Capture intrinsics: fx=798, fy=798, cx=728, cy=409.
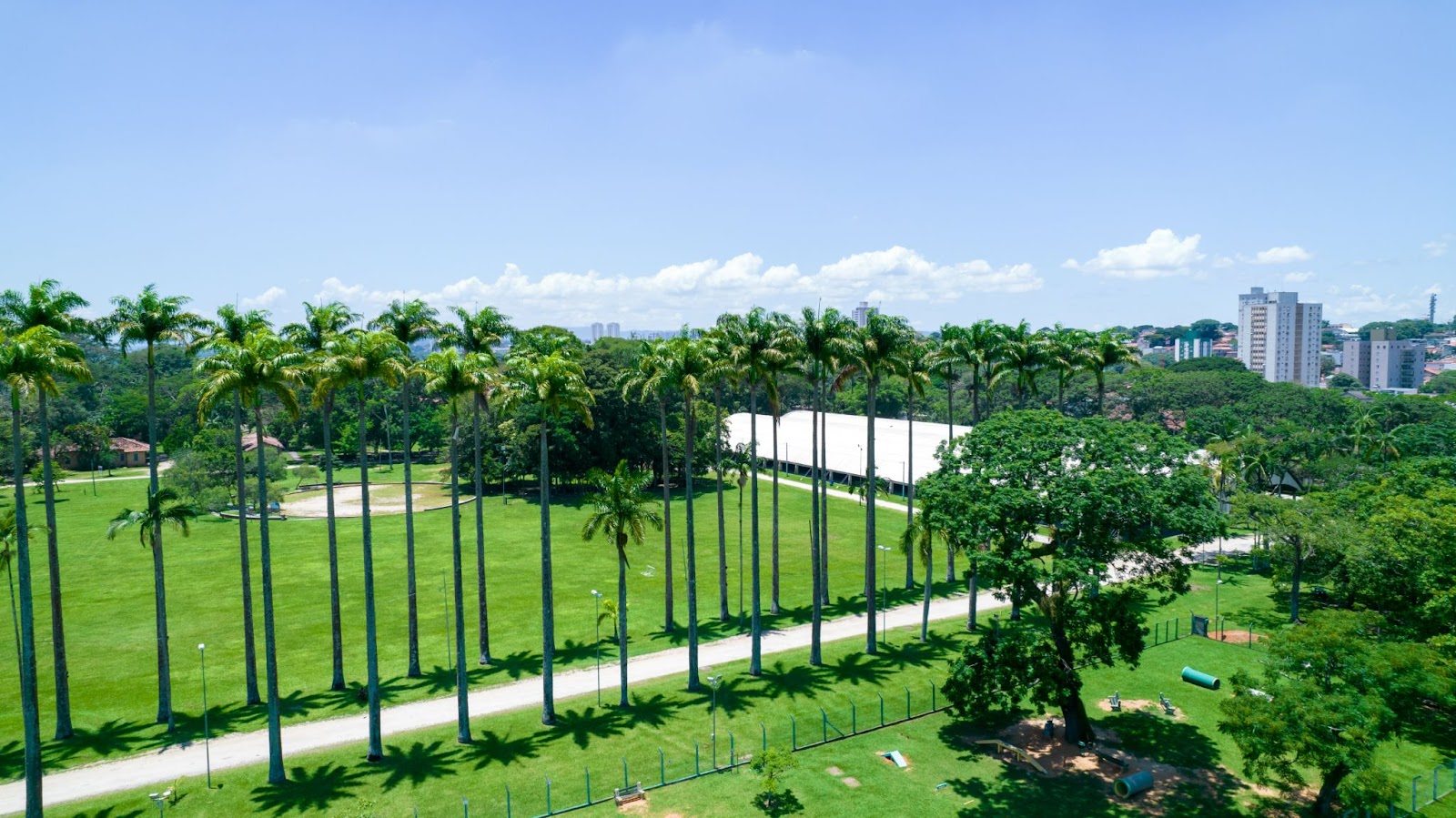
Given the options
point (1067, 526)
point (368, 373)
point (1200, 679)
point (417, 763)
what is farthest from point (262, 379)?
point (1200, 679)

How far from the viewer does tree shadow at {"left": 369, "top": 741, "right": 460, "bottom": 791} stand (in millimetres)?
31031

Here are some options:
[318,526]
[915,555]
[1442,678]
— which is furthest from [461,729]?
[318,526]

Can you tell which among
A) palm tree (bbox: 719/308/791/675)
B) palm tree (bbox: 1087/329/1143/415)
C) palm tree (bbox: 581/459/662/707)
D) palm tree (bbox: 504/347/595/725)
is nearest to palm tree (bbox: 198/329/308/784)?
palm tree (bbox: 504/347/595/725)

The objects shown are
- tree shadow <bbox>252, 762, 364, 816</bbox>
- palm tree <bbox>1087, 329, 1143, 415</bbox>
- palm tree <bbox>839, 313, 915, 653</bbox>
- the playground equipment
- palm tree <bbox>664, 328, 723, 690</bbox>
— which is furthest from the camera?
palm tree <bbox>1087, 329, 1143, 415</bbox>

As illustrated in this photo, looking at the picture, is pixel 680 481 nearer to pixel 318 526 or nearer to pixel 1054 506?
pixel 318 526

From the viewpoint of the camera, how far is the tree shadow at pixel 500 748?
32438mm

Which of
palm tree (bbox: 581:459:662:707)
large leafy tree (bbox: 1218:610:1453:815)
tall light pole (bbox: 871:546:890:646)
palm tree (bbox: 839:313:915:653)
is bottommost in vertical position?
tall light pole (bbox: 871:546:890:646)

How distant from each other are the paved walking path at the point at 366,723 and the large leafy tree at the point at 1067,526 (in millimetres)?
15162

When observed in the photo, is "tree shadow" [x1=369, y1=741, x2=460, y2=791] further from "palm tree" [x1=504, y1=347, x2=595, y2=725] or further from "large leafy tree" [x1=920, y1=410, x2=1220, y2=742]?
"large leafy tree" [x1=920, y1=410, x2=1220, y2=742]

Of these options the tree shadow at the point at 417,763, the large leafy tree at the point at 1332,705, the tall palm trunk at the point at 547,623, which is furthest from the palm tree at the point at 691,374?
the large leafy tree at the point at 1332,705

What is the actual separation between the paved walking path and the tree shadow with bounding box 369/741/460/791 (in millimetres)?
1705

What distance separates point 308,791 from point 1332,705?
118ft

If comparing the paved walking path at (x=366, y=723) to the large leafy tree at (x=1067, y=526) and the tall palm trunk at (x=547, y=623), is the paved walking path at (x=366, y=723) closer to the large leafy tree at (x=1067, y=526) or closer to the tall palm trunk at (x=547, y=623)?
the tall palm trunk at (x=547, y=623)

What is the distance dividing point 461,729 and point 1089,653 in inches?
1039
